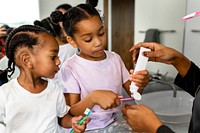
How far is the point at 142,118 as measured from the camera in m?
0.67

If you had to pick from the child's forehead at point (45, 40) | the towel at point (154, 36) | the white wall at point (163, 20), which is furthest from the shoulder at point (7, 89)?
the towel at point (154, 36)

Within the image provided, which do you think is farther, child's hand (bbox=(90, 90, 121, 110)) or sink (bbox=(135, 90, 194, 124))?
sink (bbox=(135, 90, 194, 124))

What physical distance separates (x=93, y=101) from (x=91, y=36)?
230mm

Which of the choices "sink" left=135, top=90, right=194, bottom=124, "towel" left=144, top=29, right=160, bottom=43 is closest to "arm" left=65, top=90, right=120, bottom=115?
"sink" left=135, top=90, right=194, bottom=124

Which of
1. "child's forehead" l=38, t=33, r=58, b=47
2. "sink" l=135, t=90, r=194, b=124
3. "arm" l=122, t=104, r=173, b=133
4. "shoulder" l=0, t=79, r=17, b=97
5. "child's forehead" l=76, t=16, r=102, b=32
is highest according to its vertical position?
"child's forehead" l=76, t=16, r=102, b=32

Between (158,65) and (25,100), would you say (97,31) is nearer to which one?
(25,100)

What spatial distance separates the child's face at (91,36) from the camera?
0.77 m

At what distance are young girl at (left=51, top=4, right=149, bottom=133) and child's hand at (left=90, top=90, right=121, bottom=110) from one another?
34 mm

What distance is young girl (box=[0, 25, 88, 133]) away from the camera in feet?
2.19

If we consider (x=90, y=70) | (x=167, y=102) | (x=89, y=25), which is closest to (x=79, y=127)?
(x=90, y=70)

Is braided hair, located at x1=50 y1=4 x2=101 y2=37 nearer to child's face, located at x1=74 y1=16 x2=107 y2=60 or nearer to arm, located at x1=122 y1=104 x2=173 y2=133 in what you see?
child's face, located at x1=74 y1=16 x2=107 y2=60

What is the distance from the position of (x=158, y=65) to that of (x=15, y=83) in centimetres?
196

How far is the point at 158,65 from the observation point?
243 cm

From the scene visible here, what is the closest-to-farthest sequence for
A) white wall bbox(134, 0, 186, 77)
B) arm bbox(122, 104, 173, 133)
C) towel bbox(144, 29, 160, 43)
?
1. arm bbox(122, 104, 173, 133)
2. white wall bbox(134, 0, 186, 77)
3. towel bbox(144, 29, 160, 43)
